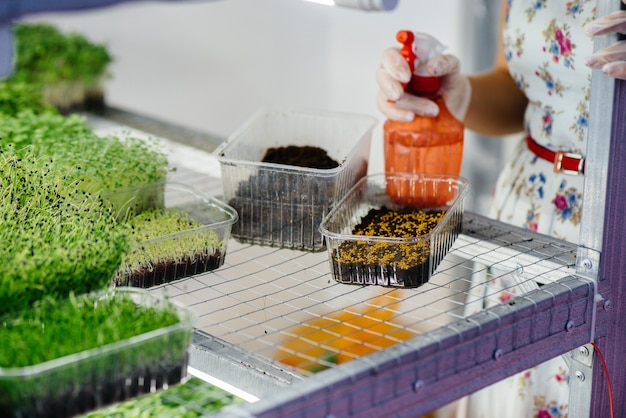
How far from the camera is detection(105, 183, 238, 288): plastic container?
46.8 inches

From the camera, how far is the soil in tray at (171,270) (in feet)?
3.90

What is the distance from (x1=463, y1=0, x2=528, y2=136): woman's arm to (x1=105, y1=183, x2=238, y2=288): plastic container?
2.26 feet

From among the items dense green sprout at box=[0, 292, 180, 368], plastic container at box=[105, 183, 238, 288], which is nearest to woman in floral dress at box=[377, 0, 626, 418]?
plastic container at box=[105, 183, 238, 288]

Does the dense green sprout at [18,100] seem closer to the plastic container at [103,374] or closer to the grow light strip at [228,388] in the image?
the grow light strip at [228,388]

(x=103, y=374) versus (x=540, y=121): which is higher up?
(x=540, y=121)

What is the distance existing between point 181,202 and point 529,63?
2.55 ft

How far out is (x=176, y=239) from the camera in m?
1.23

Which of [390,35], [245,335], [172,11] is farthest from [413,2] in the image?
[245,335]

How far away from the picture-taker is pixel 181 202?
1421mm

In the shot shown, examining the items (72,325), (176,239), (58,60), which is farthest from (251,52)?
(72,325)

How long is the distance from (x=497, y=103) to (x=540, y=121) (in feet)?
0.58

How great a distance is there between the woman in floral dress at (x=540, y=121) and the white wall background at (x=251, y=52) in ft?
4.35

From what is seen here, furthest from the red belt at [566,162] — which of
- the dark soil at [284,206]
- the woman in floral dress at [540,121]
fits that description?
the dark soil at [284,206]

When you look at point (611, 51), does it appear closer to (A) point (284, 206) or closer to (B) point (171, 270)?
(A) point (284, 206)
